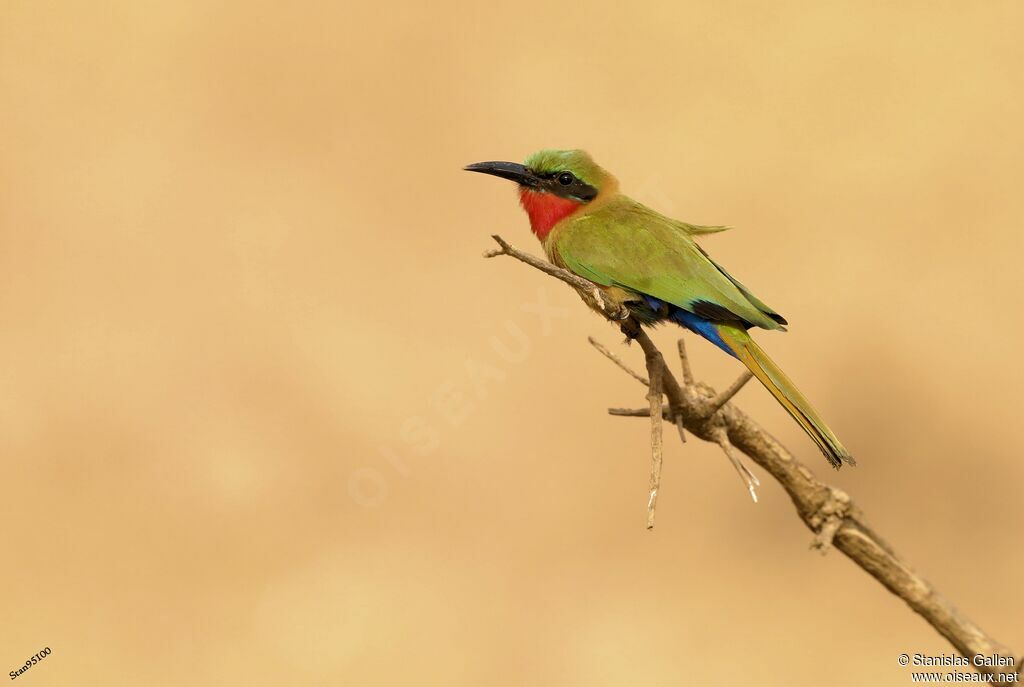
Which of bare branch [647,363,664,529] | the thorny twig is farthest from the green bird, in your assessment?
bare branch [647,363,664,529]

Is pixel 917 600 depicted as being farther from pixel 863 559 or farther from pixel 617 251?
pixel 617 251

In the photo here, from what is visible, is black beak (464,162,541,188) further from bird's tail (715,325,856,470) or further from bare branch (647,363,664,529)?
bare branch (647,363,664,529)

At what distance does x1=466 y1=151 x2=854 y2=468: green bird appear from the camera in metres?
2.17

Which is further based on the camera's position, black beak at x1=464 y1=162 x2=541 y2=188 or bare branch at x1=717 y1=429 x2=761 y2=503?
black beak at x1=464 y1=162 x2=541 y2=188

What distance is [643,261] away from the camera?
240 centimetres

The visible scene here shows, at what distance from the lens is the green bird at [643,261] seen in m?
2.17

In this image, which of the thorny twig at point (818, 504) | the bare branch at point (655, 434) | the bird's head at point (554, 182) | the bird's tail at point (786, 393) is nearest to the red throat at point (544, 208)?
the bird's head at point (554, 182)

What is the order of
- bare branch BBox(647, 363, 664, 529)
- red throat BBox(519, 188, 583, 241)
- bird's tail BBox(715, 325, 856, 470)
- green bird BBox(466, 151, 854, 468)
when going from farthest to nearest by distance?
1. red throat BBox(519, 188, 583, 241)
2. green bird BBox(466, 151, 854, 468)
3. bird's tail BBox(715, 325, 856, 470)
4. bare branch BBox(647, 363, 664, 529)

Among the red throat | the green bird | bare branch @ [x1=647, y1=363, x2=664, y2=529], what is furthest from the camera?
the red throat

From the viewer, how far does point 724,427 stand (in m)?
2.18

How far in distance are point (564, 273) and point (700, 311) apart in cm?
47

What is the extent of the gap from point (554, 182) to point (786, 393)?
98 cm

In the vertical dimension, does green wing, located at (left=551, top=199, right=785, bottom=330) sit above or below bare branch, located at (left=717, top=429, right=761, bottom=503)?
above

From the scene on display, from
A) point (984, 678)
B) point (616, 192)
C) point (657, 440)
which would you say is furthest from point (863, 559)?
point (616, 192)
